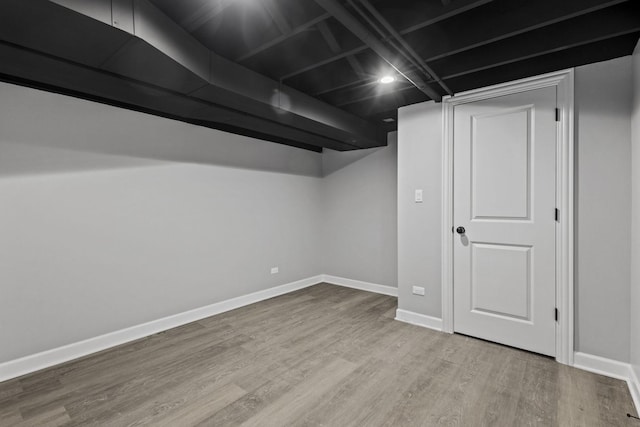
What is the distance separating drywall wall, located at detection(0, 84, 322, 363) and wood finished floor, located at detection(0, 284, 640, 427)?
1.35ft

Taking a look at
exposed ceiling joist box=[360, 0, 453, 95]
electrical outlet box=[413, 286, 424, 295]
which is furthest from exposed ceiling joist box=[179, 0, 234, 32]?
electrical outlet box=[413, 286, 424, 295]

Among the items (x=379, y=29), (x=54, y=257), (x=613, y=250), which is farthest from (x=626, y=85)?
(x=54, y=257)

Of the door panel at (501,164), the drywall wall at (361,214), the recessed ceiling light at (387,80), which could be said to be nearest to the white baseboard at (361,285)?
the drywall wall at (361,214)

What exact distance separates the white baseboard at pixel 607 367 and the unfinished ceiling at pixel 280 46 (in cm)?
227

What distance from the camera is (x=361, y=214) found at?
15.2 feet

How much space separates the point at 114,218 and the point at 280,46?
Result: 211 centimetres

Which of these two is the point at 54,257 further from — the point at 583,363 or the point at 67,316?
the point at 583,363

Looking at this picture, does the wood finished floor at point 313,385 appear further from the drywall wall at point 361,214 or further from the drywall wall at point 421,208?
the drywall wall at point 361,214

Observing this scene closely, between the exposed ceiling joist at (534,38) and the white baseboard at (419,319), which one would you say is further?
the white baseboard at (419,319)

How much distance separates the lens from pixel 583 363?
2.32m

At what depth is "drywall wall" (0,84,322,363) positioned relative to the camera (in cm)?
230

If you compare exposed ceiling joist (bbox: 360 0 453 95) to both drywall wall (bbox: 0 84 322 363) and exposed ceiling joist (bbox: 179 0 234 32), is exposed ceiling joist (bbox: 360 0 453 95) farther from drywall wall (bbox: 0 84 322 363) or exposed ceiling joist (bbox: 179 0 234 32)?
drywall wall (bbox: 0 84 322 363)

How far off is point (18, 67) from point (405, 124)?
10.4 feet

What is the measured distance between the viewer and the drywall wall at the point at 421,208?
10.1 feet
